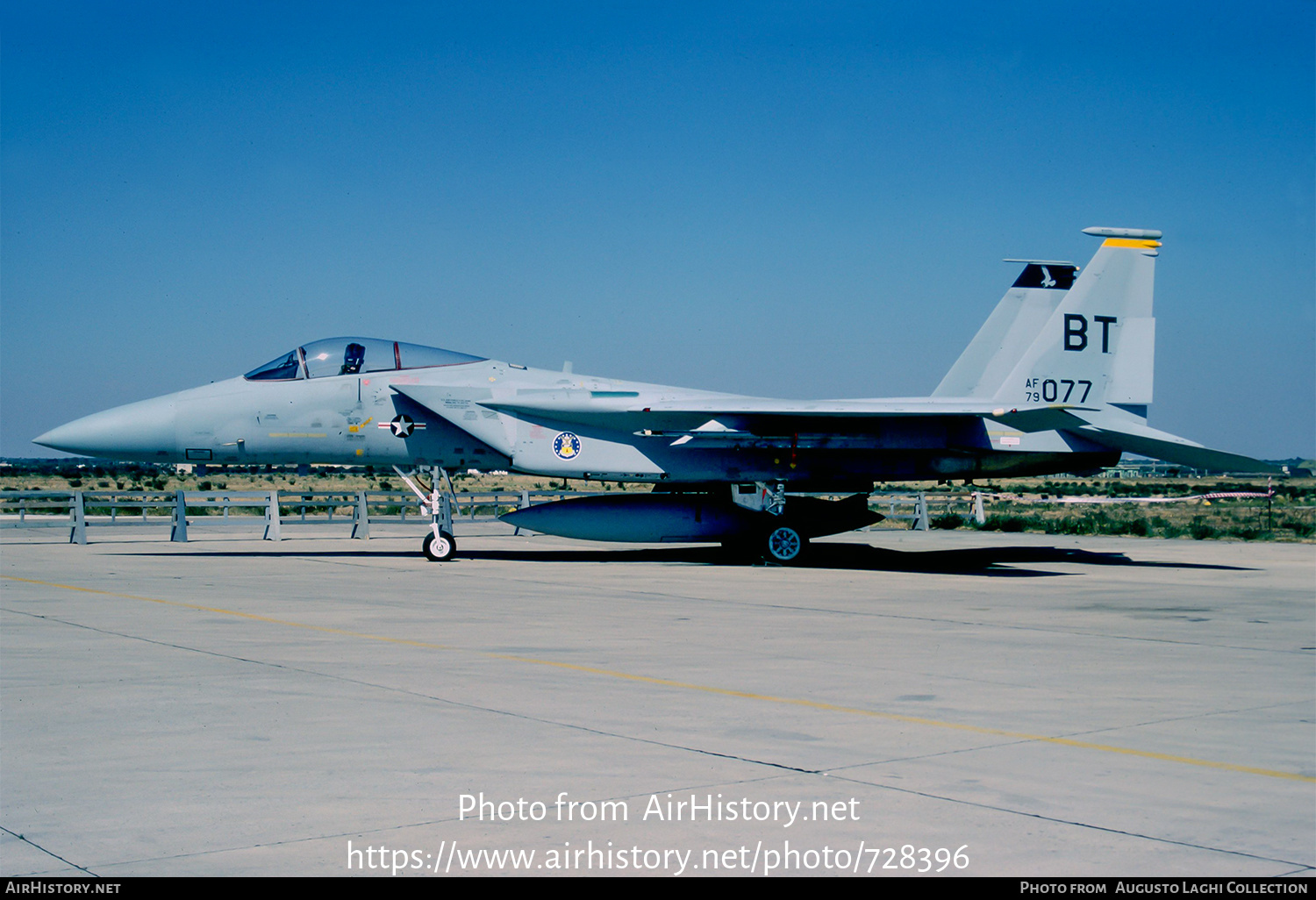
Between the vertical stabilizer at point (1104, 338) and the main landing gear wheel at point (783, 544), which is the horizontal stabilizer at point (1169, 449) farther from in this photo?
the main landing gear wheel at point (783, 544)

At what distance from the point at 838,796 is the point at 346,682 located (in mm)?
3459

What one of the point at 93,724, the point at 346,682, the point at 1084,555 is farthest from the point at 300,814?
the point at 1084,555

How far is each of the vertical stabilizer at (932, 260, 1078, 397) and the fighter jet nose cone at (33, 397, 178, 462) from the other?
12.2m

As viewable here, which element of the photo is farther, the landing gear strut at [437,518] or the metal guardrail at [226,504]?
the metal guardrail at [226,504]

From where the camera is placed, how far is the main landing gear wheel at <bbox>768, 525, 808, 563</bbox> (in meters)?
17.0

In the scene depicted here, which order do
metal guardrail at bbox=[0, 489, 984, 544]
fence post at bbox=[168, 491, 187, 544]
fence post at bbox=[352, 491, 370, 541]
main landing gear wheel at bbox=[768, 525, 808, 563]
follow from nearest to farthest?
main landing gear wheel at bbox=[768, 525, 808, 563], fence post at bbox=[168, 491, 187, 544], metal guardrail at bbox=[0, 489, 984, 544], fence post at bbox=[352, 491, 370, 541]

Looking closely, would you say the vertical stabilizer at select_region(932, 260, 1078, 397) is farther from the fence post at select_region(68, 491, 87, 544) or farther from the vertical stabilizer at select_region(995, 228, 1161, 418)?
the fence post at select_region(68, 491, 87, 544)

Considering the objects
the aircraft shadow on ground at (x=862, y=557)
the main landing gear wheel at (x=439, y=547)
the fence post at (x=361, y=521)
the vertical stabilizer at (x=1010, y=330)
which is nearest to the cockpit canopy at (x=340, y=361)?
the main landing gear wheel at (x=439, y=547)

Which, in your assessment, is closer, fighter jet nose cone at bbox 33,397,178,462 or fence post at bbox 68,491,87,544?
fighter jet nose cone at bbox 33,397,178,462

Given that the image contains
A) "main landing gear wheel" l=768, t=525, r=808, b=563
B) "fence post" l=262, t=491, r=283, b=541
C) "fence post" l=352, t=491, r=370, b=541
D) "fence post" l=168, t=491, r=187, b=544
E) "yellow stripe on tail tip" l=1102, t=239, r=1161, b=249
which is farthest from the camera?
"fence post" l=352, t=491, r=370, b=541

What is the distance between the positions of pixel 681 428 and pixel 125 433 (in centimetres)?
761

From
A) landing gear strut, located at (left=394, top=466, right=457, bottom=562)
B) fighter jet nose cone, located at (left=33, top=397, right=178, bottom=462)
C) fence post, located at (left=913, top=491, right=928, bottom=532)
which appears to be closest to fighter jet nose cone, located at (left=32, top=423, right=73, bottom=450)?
fighter jet nose cone, located at (left=33, top=397, right=178, bottom=462)

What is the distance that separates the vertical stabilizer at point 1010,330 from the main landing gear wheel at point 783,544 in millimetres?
4236

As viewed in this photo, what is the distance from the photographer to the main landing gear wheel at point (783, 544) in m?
17.0
